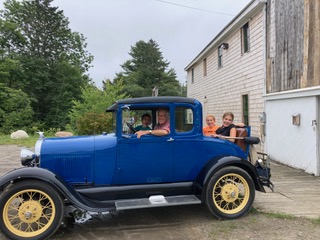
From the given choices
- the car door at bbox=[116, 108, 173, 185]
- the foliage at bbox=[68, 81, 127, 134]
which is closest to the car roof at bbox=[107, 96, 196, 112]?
the car door at bbox=[116, 108, 173, 185]

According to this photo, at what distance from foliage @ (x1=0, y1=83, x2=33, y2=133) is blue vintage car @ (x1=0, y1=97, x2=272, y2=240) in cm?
2530

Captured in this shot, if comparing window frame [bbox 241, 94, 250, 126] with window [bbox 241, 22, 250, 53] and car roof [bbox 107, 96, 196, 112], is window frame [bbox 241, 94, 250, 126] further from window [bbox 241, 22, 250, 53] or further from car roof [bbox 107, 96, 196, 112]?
car roof [bbox 107, 96, 196, 112]

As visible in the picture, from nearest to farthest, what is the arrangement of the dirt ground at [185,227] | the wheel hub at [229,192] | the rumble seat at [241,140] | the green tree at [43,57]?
the dirt ground at [185,227] → the wheel hub at [229,192] → the rumble seat at [241,140] → the green tree at [43,57]

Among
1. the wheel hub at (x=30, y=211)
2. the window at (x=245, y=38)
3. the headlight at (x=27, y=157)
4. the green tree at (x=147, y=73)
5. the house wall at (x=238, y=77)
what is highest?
the green tree at (x=147, y=73)

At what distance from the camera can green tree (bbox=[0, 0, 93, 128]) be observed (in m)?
34.4

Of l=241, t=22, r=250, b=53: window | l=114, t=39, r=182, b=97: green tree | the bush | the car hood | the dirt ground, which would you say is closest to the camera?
the dirt ground

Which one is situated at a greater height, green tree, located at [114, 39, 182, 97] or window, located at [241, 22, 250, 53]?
green tree, located at [114, 39, 182, 97]

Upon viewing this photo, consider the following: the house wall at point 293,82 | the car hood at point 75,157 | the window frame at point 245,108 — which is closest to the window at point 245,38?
the window frame at point 245,108

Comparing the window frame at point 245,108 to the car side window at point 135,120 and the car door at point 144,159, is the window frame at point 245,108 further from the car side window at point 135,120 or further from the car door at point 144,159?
the car door at point 144,159

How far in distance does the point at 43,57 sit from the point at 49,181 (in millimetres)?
34643

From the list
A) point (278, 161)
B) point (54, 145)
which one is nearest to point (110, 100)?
point (278, 161)

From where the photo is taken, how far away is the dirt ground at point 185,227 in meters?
4.28

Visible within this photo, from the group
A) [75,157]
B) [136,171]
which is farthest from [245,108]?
[75,157]

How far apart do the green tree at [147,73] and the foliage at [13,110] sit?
68.2 ft
